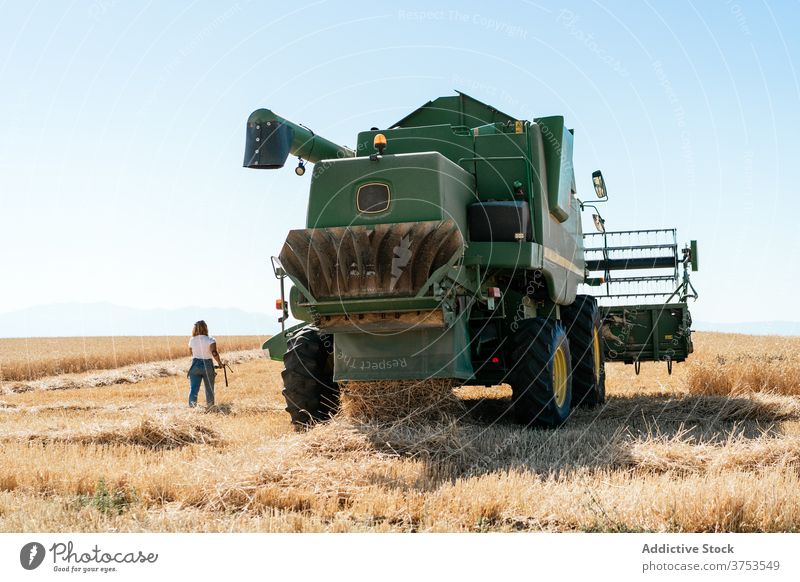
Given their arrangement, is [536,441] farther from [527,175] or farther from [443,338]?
[527,175]

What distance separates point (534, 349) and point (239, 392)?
8198 mm

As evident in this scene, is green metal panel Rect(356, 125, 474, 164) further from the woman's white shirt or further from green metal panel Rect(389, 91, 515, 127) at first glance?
the woman's white shirt

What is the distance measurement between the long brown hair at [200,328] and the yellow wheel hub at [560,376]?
221 inches

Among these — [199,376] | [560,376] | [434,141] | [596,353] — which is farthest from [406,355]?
[199,376]

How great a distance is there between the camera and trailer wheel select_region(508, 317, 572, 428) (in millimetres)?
8078

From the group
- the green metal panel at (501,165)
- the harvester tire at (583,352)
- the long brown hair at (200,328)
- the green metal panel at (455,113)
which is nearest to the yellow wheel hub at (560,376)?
the harvester tire at (583,352)

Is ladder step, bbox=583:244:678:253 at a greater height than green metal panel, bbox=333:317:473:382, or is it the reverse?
ladder step, bbox=583:244:678:253

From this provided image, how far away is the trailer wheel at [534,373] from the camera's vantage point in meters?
8.08

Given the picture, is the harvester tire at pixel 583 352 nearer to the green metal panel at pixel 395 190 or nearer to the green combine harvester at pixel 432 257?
the green combine harvester at pixel 432 257

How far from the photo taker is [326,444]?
687 centimetres

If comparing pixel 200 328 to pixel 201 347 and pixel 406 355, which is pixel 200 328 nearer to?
pixel 201 347

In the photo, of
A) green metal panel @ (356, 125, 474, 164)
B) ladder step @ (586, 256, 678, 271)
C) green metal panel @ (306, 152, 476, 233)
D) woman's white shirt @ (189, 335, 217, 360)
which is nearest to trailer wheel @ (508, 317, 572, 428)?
green metal panel @ (306, 152, 476, 233)

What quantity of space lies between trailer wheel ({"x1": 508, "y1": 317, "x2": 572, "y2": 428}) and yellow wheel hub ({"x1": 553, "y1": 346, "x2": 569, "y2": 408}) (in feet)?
1.11
